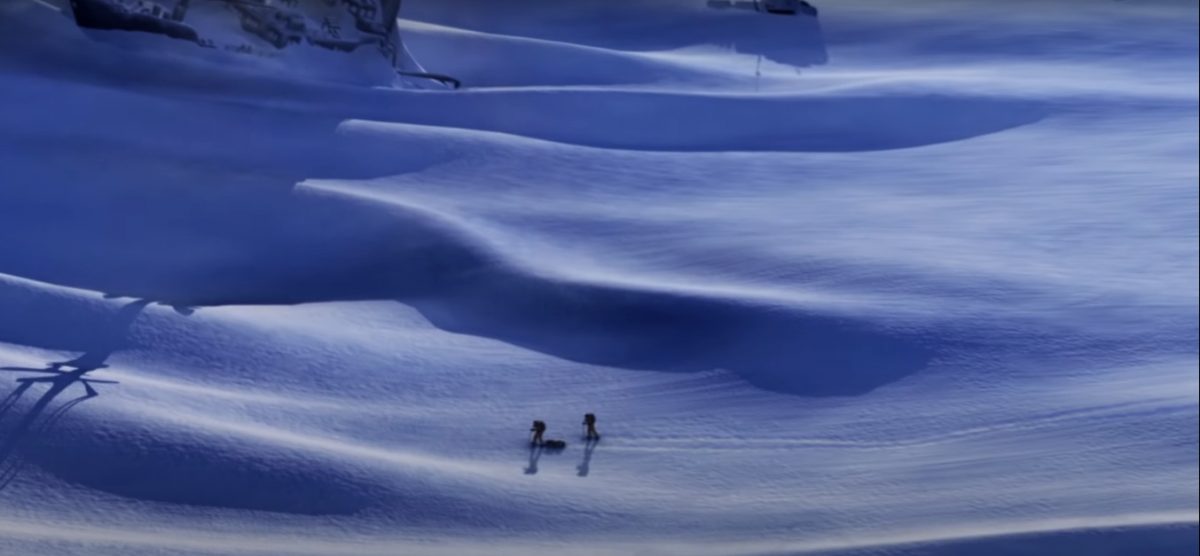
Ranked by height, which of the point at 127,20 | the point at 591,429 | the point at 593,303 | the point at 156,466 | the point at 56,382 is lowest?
the point at 156,466

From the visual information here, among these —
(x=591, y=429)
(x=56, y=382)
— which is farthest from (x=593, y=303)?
(x=56, y=382)

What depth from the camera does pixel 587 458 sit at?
869cm

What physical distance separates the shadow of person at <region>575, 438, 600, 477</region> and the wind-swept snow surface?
4cm

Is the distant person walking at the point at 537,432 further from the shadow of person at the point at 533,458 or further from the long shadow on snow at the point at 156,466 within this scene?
the long shadow on snow at the point at 156,466

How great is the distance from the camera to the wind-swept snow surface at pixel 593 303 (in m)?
7.98

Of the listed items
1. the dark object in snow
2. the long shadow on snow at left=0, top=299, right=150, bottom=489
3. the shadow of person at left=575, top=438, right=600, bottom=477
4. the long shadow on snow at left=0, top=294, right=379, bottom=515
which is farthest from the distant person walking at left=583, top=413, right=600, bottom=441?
the dark object in snow

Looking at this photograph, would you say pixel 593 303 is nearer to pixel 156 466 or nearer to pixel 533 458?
pixel 533 458

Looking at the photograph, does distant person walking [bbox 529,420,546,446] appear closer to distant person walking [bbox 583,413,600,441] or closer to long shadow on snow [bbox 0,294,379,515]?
distant person walking [bbox 583,413,600,441]

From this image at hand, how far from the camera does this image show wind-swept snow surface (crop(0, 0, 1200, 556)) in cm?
798

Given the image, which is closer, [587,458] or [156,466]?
[156,466]

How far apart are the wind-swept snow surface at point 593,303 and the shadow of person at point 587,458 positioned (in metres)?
0.04

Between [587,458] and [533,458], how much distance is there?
0.27 m

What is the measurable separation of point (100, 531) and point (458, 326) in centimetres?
360

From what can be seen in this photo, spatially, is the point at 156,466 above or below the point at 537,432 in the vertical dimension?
below
